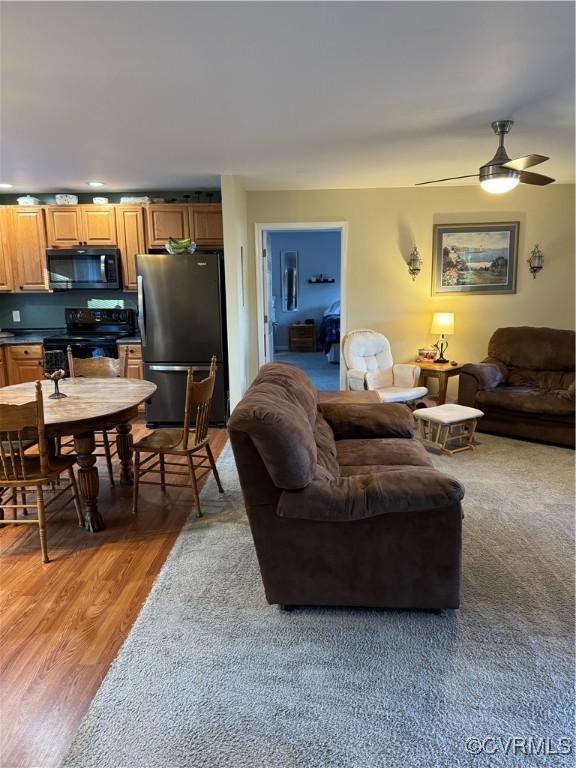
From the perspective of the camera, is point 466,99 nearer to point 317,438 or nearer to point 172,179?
point 317,438

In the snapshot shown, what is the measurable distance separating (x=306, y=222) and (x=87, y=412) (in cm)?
354

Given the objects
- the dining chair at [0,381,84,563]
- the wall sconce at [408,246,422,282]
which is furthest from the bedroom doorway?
the dining chair at [0,381,84,563]

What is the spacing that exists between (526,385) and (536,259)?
151 cm

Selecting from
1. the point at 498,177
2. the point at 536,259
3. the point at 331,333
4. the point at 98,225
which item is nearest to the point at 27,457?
the point at 98,225

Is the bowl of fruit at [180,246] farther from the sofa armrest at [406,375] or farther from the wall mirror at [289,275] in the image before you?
the wall mirror at [289,275]

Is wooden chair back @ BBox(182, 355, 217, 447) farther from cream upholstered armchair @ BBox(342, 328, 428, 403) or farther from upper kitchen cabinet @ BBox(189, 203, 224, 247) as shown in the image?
upper kitchen cabinet @ BBox(189, 203, 224, 247)

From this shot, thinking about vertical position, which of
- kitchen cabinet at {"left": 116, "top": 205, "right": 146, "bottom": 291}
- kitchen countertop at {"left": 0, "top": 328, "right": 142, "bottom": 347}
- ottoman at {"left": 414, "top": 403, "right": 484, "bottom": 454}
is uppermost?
kitchen cabinet at {"left": 116, "top": 205, "right": 146, "bottom": 291}

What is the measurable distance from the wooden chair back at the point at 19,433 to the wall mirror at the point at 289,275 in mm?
7436

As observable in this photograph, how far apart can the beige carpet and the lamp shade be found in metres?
Result: 2.86

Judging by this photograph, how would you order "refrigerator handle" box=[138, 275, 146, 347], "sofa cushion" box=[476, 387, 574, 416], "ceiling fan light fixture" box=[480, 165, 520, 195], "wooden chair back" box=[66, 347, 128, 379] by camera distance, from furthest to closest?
1. "refrigerator handle" box=[138, 275, 146, 347]
2. "sofa cushion" box=[476, 387, 574, 416]
3. "wooden chair back" box=[66, 347, 128, 379]
4. "ceiling fan light fixture" box=[480, 165, 520, 195]

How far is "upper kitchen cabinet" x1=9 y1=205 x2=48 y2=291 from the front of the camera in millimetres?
A: 5004

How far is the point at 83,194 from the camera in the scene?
5242 mm

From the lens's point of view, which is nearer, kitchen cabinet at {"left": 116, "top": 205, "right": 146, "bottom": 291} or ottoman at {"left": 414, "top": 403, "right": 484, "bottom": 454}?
ottoman at {"left": 414, "top": 403, "right": 484, "bottom": 454}

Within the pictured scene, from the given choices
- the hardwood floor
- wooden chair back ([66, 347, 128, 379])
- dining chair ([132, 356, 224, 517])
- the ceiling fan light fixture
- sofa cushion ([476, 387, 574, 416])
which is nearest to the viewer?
the hardwood floor
